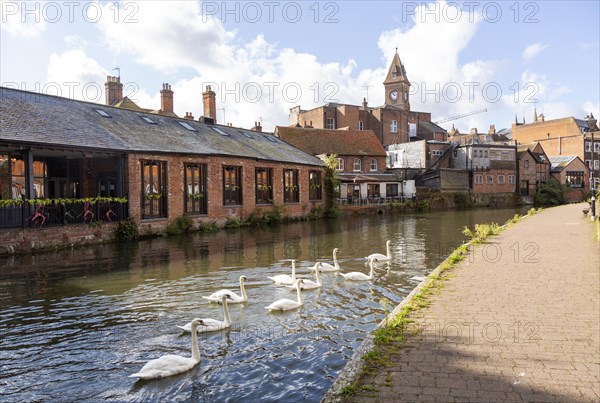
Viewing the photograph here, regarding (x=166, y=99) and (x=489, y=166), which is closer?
(x=166, y=99)

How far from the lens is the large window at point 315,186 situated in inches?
1383

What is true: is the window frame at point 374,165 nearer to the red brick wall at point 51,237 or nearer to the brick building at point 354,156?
the brick building at point 354,156

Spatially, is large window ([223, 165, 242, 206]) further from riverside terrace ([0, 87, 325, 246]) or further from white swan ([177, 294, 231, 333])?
white swan ([177, 294, 231, 333])

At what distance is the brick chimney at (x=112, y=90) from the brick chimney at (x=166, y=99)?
4743mm

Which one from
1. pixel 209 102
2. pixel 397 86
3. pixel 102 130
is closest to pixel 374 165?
pixel 209 102

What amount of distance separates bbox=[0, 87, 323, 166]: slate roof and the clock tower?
43188 millimetres

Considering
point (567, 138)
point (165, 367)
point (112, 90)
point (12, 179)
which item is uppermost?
point (112, 90)

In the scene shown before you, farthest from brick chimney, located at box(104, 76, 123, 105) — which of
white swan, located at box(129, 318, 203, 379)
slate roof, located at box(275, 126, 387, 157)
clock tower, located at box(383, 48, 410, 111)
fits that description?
white swan, located at box(129, 318, 203, 379)

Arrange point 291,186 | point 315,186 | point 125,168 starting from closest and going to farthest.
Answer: point 125,168 → point 291,186 → point 315,186

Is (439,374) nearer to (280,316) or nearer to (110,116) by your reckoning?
(280,316)

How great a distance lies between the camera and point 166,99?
4294 cm

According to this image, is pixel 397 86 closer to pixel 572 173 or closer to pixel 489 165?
pixel 489 165

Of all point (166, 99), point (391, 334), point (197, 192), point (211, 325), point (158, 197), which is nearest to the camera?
point (391, 334)

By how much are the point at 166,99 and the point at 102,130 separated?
22.1 meters
